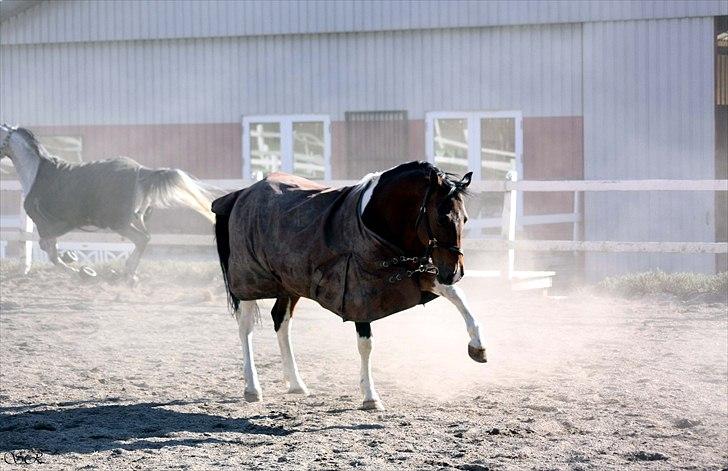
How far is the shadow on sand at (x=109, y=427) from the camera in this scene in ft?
20.1

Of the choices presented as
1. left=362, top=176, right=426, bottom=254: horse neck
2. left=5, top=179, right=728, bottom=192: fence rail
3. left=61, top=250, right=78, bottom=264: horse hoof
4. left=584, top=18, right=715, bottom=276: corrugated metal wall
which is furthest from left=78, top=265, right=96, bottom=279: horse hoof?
left=584, top=18, right=715, bottom=276: corrugated metal wall

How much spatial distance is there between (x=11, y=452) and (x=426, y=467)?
2297mm

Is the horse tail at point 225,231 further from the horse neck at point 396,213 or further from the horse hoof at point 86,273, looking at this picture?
the horse hoof at point 86,273

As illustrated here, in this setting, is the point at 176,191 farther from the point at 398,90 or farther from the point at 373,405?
the point at 398,90

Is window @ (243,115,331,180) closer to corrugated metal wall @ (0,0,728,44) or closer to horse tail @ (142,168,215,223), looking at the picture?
corrugated metal wall @ (0,0,728,44)

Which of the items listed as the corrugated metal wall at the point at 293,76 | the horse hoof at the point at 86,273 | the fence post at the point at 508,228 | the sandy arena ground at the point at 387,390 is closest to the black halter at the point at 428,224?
the sandy arena ground at the point at 387,390

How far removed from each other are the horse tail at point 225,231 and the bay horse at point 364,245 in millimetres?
367

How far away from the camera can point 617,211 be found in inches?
773

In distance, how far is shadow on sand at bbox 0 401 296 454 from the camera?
20.1 ft

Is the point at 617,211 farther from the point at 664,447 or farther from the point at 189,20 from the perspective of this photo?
the point at 664,447

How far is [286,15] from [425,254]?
596 inches

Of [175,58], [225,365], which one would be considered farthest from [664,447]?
[175,58]

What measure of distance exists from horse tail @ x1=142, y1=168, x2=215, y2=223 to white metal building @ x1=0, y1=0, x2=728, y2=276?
17.8ft

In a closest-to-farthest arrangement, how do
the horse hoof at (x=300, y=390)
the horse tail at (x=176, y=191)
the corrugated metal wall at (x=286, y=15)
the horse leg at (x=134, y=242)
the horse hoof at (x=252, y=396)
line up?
the horse hoof at (x=252, y=396) < the horse hoof at (x=300, y=390) < the horse tail at (x=176, y=191) < the horse leg at (x=134, y=242) < the corrugated metal wall at (x=286, y=15)
